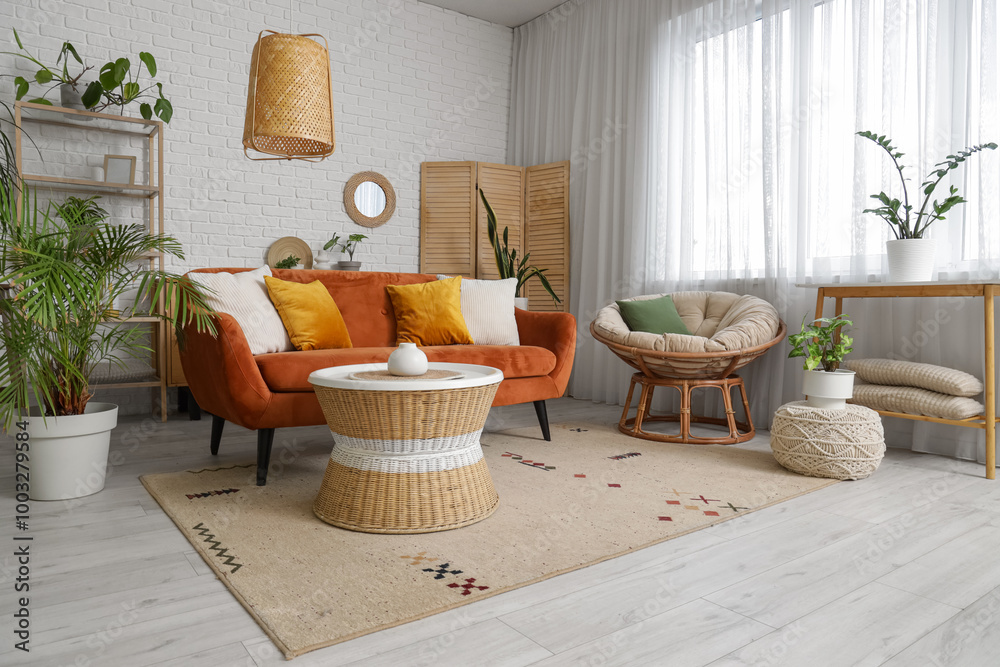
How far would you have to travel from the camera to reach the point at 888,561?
1.82 meters

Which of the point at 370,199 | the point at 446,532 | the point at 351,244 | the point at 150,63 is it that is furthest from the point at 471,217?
the point at 446,532

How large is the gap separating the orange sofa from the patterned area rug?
0.26 metres

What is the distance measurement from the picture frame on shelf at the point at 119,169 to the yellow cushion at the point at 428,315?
1779mm

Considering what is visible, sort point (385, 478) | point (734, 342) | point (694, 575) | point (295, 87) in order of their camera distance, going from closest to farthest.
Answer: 1. point (694, 575)
2. point (385, 478)
3. point (295, 87)
4. point (734, 342)

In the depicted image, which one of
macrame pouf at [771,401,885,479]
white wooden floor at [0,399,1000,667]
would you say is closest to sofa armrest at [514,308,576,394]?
macrame pouf at [771,401,885,479]

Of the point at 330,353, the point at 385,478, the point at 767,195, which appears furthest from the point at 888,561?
the point at 767,195

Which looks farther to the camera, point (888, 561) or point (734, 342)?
point (734, 342)

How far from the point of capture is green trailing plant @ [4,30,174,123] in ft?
12.0

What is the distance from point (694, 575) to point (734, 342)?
1.74 meters

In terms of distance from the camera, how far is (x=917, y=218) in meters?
3.03

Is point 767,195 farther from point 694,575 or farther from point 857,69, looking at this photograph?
point 694,575

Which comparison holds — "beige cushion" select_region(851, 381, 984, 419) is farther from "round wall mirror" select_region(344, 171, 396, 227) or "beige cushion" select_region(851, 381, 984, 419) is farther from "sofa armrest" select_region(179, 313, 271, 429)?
"round wall mirror" select_region(344, 171, 396, 227)

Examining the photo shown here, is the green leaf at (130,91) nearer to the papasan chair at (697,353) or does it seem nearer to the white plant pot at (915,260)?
the papasan chair at (697,353)

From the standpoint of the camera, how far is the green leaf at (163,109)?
151 inches
